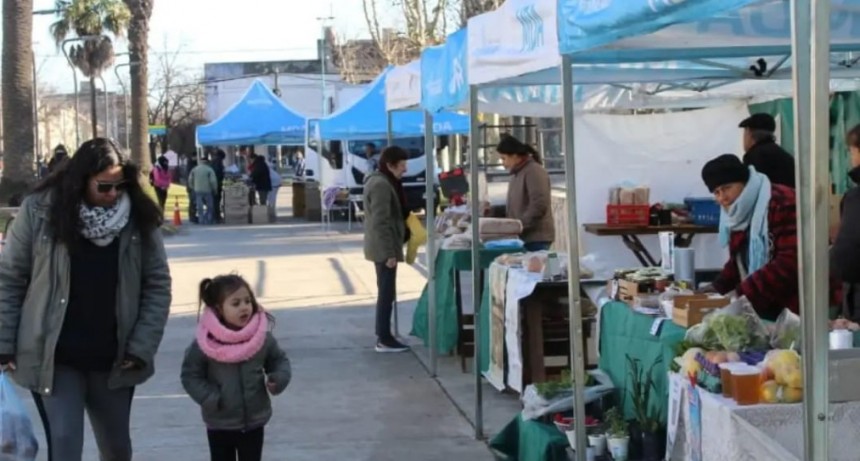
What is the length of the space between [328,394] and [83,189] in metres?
4.39

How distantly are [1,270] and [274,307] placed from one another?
9.01 meters

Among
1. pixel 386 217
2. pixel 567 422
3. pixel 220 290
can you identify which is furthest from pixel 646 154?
pixel 220 290

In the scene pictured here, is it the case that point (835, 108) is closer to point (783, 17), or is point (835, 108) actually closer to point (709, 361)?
point (783, 17)

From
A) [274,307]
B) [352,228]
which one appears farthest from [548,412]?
[352,228]

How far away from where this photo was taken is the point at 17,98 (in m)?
24.4

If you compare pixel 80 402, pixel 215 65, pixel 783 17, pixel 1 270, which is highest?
pixel 215 65

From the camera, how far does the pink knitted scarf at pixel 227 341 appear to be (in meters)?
5.16

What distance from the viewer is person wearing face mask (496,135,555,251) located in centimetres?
978

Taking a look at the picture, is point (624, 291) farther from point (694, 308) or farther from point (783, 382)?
point (783, 382)

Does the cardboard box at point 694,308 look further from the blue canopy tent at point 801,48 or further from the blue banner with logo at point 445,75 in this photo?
the blue banner with logo at point 445,75

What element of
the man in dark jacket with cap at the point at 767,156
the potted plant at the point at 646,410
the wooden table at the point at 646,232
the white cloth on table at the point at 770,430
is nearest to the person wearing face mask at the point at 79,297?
the potted plant at the point at 646,410

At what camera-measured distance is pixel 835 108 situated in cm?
1166

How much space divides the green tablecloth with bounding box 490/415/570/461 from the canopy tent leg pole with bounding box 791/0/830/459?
2770 mm

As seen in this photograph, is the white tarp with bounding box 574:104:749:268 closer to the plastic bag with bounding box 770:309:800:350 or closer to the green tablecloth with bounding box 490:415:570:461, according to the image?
the green tablecloth with bounding box 490:415:570:461
